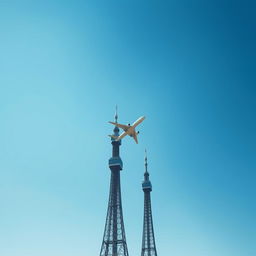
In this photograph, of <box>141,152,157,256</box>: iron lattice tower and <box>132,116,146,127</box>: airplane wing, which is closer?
<box>132,116,146,127</box>: airplane wing

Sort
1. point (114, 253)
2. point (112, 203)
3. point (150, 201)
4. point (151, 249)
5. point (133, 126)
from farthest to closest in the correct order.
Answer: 1. point (150, 201)
2. point (151, 249)
3. point (112, 203)
4. point (114, 253)
5. point (133, 126)

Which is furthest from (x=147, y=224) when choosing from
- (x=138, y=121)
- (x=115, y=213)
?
(x=138, y=121)

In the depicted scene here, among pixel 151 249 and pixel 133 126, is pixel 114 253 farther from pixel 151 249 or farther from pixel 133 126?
pixel 133 126

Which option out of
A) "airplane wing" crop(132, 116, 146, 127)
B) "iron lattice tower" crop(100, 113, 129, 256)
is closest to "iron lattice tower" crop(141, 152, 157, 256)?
"iron lattice tower" crop(100, 113, 129, 256)

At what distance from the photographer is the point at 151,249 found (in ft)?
375

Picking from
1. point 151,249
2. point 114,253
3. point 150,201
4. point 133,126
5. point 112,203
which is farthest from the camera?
point 150,201

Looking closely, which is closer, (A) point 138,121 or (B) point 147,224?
(A) point 138,121

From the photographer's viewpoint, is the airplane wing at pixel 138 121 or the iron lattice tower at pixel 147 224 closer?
the airplane wing at pixel 138 121

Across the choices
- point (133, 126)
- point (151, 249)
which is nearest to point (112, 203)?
point (151, 249)

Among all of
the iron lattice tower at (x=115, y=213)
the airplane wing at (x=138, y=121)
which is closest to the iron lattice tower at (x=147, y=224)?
the iron lattice tower at (x=115, y=213)

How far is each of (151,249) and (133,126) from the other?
206 ft

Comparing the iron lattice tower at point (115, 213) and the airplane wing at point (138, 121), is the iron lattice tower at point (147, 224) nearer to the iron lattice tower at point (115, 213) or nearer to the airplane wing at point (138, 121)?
the iron lattice tower at point (115, 213)

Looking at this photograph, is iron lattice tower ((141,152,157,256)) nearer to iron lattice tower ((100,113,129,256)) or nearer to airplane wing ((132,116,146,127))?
iron lattice tower ((100,113,129,256))

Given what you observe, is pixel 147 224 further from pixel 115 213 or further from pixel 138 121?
pixel 138 121
